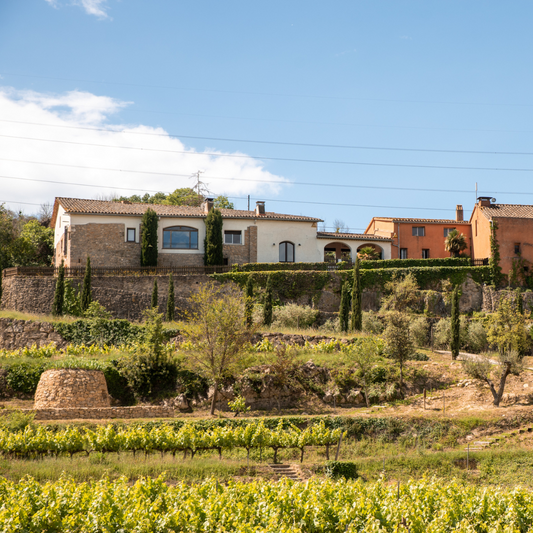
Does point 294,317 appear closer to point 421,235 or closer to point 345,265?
point 345,265

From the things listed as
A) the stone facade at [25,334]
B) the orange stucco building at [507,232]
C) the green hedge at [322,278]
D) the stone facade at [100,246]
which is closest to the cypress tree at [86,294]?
the stone facade at [25,334]

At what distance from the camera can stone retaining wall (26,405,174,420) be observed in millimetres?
20906

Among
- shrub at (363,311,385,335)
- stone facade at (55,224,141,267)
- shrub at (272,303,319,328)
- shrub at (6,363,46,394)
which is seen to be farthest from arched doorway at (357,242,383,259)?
shrub at (6,363,46,394)

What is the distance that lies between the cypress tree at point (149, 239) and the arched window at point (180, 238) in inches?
55.0

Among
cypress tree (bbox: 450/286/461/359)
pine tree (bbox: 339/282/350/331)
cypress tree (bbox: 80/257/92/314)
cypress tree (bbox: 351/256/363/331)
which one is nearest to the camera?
cypress tree (bbox: 450/286/461/359)

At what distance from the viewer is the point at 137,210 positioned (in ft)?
133

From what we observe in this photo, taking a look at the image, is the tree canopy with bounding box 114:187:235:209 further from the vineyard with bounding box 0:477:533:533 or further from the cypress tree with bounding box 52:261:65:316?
the vineyard with bounding box 0:477:533:533

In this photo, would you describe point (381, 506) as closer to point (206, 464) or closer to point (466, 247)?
point (206, 464)

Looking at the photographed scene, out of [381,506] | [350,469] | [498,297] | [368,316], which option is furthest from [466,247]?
[381,506]

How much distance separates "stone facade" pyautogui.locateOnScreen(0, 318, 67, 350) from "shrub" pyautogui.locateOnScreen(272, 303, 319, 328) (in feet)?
40.8

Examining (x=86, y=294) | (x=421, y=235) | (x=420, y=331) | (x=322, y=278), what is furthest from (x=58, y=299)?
(x=421, y=235)

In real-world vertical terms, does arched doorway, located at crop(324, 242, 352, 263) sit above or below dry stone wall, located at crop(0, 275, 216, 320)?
above

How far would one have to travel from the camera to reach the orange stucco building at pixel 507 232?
39438 mm

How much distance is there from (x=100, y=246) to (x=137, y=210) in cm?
405
